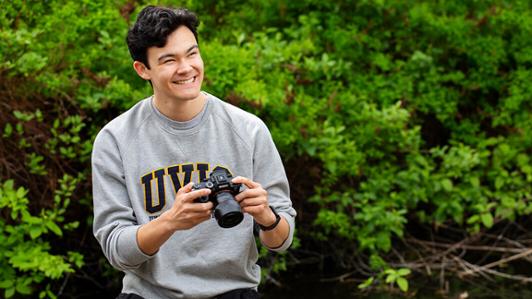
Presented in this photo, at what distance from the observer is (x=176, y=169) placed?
3295mm

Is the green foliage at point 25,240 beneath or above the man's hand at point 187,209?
beneath

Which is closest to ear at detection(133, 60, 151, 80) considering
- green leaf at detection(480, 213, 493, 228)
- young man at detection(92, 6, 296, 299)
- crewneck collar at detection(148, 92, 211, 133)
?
young man at detection(92, 6, 296, 299)

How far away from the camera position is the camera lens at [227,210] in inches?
113

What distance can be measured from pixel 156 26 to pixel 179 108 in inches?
12.8

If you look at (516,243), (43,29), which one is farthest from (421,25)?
(43,29)

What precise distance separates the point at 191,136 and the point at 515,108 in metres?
3.95

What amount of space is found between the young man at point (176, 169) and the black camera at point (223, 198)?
0.22 m

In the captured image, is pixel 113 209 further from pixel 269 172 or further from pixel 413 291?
pixel 413 291

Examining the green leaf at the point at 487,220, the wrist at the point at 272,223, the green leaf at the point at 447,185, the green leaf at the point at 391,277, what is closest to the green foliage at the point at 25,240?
the green leaf at the point at 391,277

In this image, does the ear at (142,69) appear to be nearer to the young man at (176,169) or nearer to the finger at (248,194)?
the young man at (176,169)

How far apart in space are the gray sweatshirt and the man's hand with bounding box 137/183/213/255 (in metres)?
0.15

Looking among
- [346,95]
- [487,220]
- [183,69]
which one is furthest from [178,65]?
[487,220]

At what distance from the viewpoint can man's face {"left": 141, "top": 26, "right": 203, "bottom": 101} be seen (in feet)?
10.5

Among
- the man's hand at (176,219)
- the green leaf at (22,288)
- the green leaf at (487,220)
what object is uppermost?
the man's hand at (176,219)
